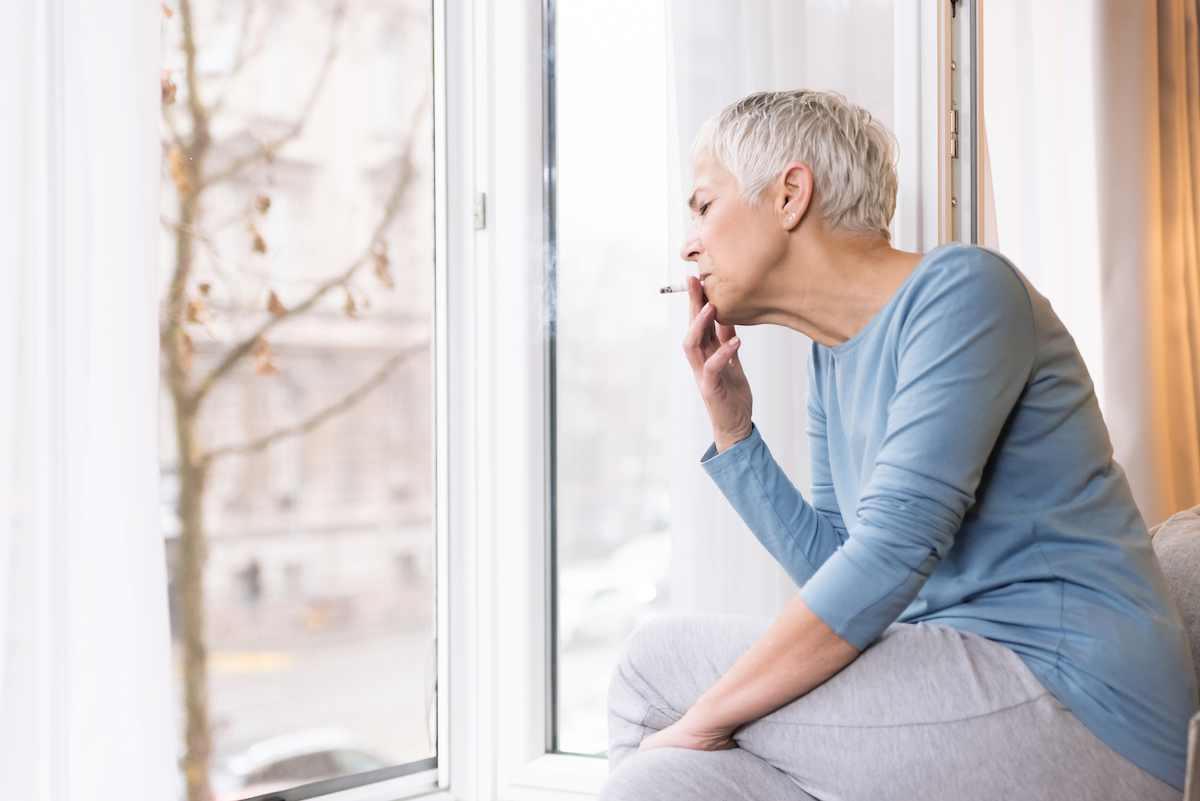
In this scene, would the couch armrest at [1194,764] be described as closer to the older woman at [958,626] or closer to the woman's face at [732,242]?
the older woman at [958,626]

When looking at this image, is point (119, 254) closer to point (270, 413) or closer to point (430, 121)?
point (270, 413)

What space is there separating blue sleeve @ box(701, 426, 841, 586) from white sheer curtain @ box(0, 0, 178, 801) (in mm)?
768

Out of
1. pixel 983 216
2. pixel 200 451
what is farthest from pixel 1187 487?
pixel 200 451

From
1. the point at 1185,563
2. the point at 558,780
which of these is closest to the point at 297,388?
the point at 558,780

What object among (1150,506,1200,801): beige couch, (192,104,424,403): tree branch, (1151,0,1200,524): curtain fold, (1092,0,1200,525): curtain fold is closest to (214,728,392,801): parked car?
(192,104,424,403): tree branch

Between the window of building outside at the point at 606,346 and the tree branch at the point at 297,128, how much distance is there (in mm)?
428

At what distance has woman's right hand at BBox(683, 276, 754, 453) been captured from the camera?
116 cm

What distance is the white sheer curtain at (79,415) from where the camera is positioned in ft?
3.41

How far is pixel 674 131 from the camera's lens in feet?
4.79

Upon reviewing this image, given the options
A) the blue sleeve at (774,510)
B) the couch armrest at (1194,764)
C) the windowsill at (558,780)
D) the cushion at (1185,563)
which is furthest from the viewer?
the windowsill at (558,780)

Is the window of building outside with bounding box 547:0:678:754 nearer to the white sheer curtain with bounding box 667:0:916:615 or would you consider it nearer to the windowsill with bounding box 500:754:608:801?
the windowsill with bounding box 500:754:608:801

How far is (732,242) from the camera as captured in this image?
103cm

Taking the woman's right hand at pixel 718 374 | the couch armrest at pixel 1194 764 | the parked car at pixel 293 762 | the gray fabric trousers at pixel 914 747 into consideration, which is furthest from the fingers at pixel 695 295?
the parked car at pixel 293 762

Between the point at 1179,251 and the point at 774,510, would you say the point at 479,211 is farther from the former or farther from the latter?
the point at 1179,251
